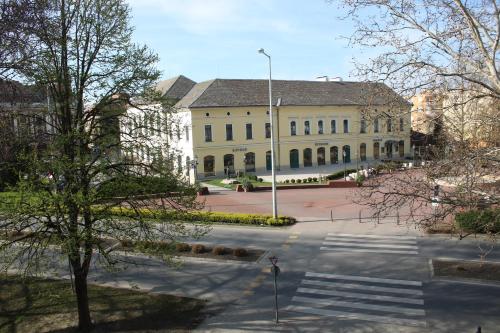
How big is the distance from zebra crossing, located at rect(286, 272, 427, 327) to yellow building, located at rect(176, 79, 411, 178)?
2827 cm

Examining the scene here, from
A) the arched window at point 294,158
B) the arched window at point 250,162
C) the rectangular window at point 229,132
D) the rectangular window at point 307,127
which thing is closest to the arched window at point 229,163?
the arched window at point 250,162

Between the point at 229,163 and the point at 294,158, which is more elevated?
the point at 294,158

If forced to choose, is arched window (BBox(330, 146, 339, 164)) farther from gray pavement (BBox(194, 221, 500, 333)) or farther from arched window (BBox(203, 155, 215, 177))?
gray pavement (BBox(194, 221, 500, 333))

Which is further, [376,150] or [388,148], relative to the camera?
[388,148]

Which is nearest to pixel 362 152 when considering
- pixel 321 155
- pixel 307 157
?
pixel 321 155

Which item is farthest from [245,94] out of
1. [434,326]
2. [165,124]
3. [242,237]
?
[434,326]

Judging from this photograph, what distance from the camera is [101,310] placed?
50.5ft

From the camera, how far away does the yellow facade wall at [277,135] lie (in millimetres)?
48062

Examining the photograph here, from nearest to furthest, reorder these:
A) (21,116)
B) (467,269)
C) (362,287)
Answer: (21,116), (362,287), (467,269)

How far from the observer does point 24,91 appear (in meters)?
13.0

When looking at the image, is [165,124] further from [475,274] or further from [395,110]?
[475,274]

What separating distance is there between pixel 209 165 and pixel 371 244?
28.7 meters

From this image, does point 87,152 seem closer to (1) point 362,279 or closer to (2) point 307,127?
(1) point 362,279

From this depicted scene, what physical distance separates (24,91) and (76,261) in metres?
5.36
